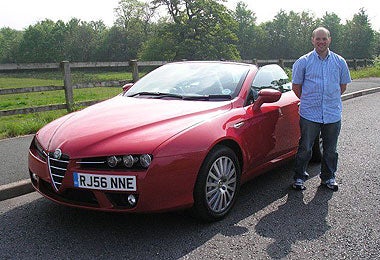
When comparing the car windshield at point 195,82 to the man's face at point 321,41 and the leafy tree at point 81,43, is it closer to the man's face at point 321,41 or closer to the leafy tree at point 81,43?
the man's face at point 321,41

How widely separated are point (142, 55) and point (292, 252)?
168 ft

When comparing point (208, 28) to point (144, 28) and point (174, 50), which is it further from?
point (144, 28)

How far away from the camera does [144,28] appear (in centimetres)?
7344

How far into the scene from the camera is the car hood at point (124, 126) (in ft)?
10.6

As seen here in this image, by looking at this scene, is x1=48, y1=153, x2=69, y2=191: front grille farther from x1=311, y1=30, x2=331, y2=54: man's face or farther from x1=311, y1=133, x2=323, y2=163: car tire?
x1=311, y1=133, x2=323, y2=163: car tire

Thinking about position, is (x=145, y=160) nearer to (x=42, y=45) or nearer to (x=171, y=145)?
(x=171, y=145)

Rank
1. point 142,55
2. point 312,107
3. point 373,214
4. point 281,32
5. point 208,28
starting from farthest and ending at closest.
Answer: point 281,32
point 142,55
point 208,28
point 312,107
point 373,214

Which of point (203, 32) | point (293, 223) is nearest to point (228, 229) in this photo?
point (293, 223)

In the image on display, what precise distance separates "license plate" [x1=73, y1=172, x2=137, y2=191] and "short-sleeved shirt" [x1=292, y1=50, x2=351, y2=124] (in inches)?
87.7

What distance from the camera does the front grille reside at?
328cm

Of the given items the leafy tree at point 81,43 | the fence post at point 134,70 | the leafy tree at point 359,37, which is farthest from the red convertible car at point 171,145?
the leafy tree at point 81,43

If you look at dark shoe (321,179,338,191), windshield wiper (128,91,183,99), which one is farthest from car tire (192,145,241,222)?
dark shoe (321,179,338,191)

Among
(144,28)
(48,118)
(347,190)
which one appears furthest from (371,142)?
(144,28)

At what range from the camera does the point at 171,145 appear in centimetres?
325
